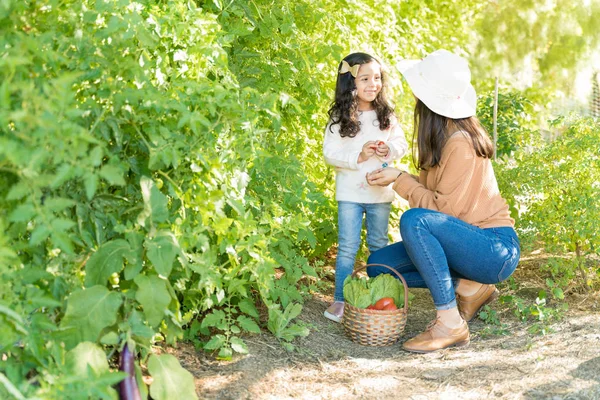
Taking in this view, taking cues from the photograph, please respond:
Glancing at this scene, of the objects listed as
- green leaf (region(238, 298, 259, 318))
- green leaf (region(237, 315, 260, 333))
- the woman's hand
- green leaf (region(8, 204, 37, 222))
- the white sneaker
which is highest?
green leaf (region(8, 204, 37, 222))

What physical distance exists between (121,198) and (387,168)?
57.2 inches

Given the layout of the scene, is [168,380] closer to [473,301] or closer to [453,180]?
[453,180]

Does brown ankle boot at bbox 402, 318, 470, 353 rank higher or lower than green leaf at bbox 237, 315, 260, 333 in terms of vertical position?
lower

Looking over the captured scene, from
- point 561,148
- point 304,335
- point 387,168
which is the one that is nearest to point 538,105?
point 561,148

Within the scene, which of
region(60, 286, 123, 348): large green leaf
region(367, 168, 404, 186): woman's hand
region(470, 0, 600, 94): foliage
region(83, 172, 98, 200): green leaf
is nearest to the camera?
region(83, 172, 98, 200): green leaf

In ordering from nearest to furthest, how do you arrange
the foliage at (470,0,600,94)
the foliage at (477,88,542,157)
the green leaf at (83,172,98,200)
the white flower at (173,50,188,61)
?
the green leaf at (83,172,98,200) < the white flower at (173,50,188,61) < the foliage at (477,88,542,157) < the foliage at (470,0,600,94)

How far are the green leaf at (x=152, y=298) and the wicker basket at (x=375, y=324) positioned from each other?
1.14 m

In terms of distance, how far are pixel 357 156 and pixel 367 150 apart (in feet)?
0.19

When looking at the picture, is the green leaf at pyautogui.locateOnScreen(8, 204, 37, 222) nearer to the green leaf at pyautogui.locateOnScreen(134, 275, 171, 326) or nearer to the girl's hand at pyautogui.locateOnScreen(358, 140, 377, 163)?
the green leaf at pyautogui.locateOnScreen(134, 275, 171, 326)

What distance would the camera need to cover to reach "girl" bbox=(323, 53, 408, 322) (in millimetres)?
3588

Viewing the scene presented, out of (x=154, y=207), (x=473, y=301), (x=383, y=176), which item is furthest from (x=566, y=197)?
(x=154, y=207)

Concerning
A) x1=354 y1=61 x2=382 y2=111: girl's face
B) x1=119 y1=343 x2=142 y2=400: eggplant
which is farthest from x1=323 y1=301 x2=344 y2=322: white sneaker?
x1=119 y1=343 x2=142 y2=400: eggplant

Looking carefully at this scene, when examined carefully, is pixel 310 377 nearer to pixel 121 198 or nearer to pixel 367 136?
pixel 121 198

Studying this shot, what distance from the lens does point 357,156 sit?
355 cm
